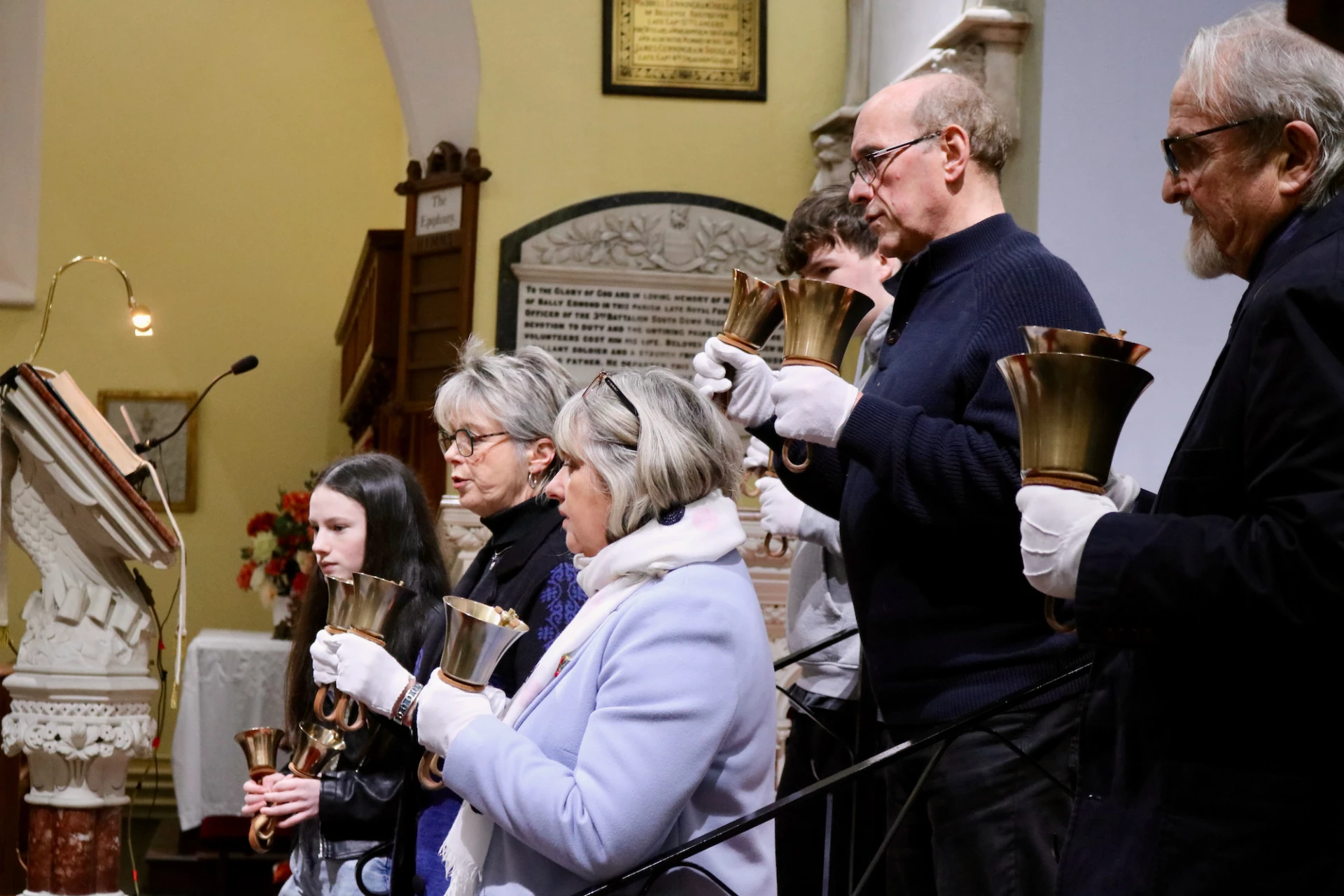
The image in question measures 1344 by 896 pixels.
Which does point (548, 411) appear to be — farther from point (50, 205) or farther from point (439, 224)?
point (50, 205)

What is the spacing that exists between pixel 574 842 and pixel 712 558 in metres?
0.44

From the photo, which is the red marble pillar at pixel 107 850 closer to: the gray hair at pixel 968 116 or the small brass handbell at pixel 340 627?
the small brass handbell at pixel 340 627

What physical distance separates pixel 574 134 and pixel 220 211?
199 inches

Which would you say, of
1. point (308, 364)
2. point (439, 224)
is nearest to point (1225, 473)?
point (439, 224)

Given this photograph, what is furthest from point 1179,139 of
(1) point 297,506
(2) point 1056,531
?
(1) point 297,506

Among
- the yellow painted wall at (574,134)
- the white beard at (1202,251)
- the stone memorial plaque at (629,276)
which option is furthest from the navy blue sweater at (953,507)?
the yellow painted wall at (574,134)

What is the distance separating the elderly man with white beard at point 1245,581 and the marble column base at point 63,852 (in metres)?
3.66

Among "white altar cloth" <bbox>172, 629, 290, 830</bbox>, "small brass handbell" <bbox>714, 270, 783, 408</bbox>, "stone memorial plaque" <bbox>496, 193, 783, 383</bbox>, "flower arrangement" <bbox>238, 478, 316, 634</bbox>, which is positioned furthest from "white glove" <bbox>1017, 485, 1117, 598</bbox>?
"flower arrangement" <bbox>238, 478, 316, 634</bbox>

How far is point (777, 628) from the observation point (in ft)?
20.3

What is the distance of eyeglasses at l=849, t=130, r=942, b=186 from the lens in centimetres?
259

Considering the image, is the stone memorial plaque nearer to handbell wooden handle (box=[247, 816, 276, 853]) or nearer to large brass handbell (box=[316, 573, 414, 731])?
handbell wooden handle (box=[247, 816, 276, 853])

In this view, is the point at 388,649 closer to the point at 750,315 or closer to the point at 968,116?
the point at 750,315

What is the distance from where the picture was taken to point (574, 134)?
6.64 m

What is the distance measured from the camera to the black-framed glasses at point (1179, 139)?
1722mm
